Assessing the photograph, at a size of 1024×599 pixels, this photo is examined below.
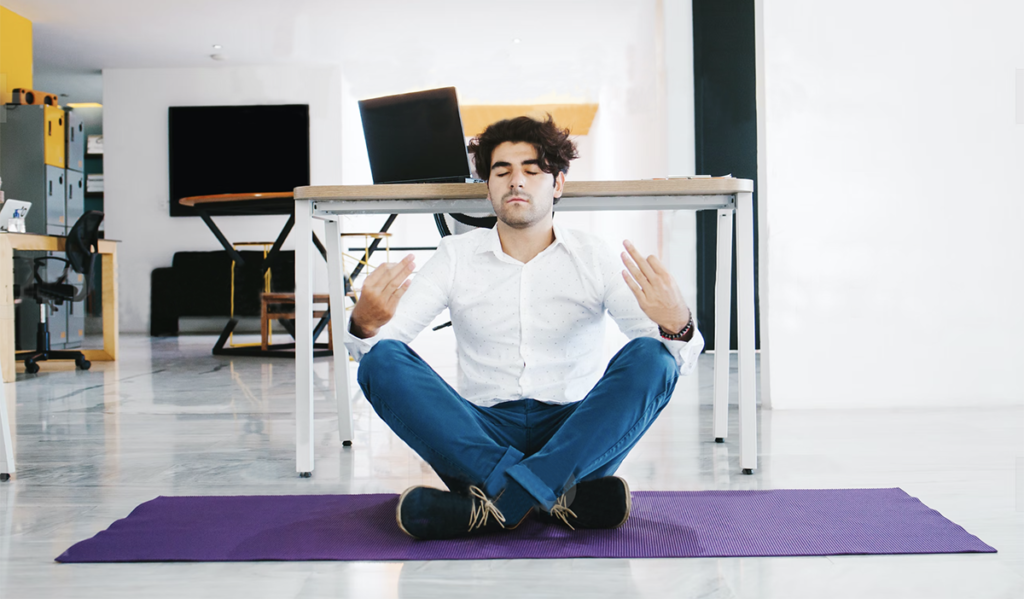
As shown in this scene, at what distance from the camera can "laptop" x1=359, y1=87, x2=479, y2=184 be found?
2.24 metres

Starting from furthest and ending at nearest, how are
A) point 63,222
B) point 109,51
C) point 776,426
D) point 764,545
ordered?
1. point 109,51
2. point 63,222
3. point 776,426
4. point 764,545

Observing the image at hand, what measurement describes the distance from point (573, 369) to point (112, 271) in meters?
4.16

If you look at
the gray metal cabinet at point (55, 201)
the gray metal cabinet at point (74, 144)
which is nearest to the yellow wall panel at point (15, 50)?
the gray metal cabinet at point (74, 144)

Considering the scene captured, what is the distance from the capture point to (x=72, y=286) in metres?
4.51

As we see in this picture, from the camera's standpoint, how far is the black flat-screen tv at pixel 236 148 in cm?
758

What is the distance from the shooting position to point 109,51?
7.06 m

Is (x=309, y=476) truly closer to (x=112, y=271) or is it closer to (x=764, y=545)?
(x=764, y=545)

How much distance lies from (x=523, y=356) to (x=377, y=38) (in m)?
6.04

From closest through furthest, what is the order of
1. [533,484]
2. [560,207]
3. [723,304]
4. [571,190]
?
[533,484]
[571,190]
[560,207]
[723,304]

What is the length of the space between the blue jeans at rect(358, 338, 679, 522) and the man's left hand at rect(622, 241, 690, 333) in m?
0.05

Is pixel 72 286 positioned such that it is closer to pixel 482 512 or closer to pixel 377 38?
pixel 377 38

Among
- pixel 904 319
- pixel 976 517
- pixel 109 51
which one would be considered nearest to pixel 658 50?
pixel 904 319

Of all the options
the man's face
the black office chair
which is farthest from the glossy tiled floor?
the black office chair

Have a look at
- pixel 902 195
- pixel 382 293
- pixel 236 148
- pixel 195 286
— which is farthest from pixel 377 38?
pixel 382 293
